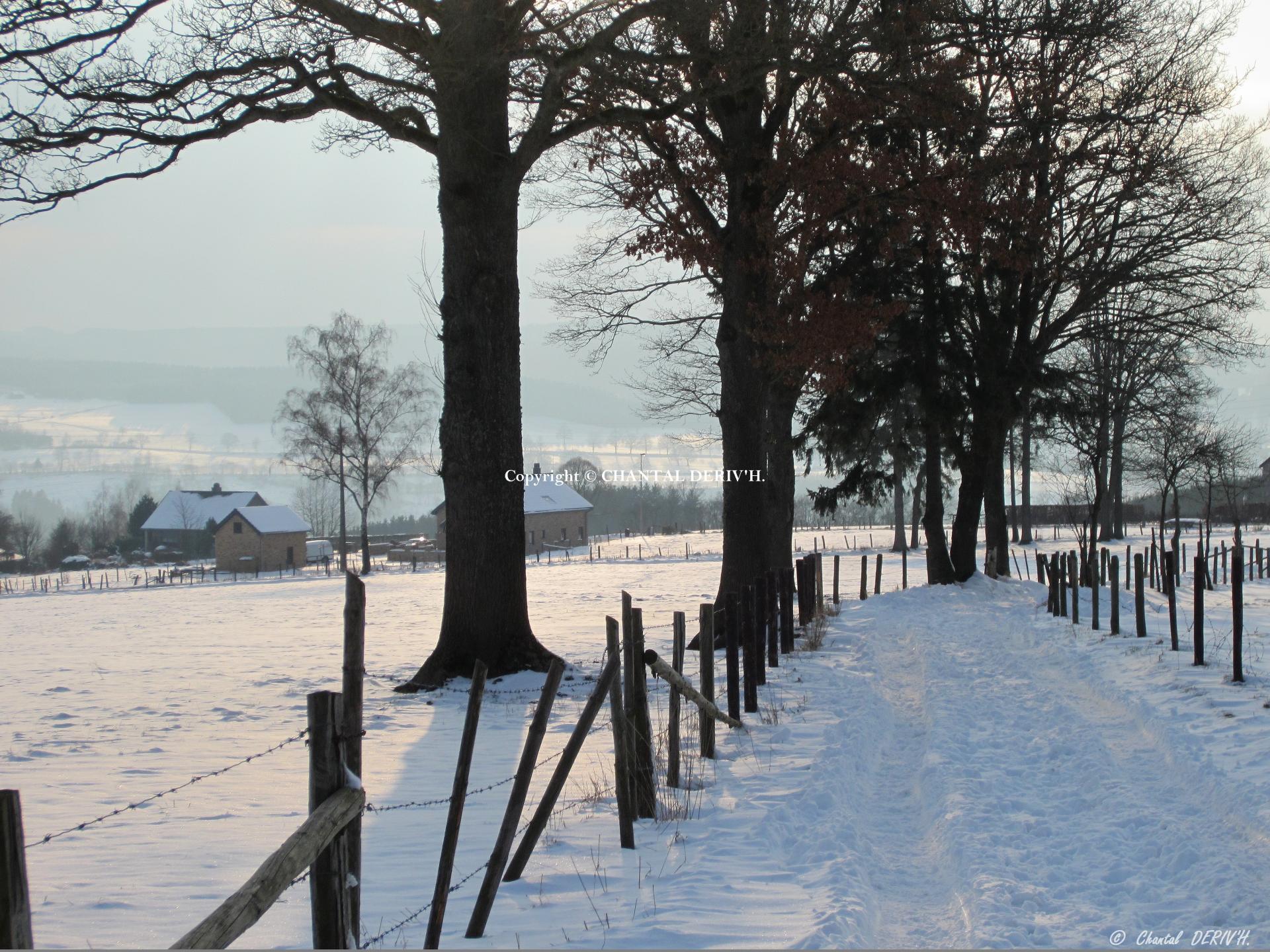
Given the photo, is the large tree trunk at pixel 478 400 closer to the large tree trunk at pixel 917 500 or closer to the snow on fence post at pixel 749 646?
the snow on fence post at pixel 749 646

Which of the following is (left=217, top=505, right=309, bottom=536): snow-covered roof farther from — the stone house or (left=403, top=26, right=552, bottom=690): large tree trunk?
(left=403, top=26, right=552, bottom=690): large tree trunk

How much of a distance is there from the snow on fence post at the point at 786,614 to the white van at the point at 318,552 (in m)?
60.3

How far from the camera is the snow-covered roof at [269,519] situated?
68.4 m

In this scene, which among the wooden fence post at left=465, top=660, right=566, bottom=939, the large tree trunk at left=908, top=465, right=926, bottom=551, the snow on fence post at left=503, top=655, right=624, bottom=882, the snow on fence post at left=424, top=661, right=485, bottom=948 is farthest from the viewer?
the large tree trunk at left=908, top=465, right=926, bottom=551

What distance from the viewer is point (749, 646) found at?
10.6 m

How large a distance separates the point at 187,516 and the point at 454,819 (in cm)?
9308

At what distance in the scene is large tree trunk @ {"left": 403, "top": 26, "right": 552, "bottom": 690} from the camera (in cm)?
1247

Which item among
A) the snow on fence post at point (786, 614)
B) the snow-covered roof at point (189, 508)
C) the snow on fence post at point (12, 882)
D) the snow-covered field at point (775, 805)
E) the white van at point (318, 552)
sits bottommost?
the white van at point (318, 552)

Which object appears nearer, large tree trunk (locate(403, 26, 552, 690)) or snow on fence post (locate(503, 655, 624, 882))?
snow on fence post (locate(503, 655, 624, 882))

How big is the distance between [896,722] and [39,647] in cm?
1656

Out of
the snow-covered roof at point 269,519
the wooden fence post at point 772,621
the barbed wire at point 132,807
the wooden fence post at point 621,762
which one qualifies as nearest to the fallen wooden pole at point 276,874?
the barbed wire at point 132,807

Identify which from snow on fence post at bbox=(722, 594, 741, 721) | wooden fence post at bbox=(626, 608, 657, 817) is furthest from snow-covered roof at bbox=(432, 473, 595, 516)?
wooden fence post at bbox=(626, 608, 657, 817)

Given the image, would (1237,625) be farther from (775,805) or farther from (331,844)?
(331,844)

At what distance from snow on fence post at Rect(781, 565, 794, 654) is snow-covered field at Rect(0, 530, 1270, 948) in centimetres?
32
